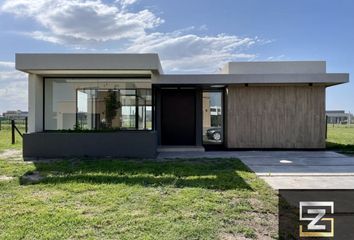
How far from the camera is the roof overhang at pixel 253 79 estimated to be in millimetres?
11328

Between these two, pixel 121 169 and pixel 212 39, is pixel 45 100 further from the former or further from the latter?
pixel 212 39

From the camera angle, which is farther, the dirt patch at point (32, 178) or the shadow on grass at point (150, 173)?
the dirt patch at point (32, 178)

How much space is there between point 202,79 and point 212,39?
186 inches

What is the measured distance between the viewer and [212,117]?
13.2 metres

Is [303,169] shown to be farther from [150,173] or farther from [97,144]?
[97,144]

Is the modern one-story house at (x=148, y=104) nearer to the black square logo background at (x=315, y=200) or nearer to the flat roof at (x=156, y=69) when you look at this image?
the flat roof at (x=156, y=69)

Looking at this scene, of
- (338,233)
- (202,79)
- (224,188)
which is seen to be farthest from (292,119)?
(338,233)

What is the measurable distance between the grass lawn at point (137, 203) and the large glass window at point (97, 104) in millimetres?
3227

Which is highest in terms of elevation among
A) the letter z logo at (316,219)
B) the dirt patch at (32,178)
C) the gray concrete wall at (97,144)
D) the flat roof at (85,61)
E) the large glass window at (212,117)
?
the flat roof at (85,61)

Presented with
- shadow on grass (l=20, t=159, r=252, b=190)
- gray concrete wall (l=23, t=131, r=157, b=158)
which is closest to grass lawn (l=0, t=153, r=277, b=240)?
shadow on grass (l=20, t=159, r=252, b=190)

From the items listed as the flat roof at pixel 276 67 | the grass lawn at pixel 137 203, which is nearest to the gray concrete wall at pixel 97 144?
the grass lawn at pixel 137 203

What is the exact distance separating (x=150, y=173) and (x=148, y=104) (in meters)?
4.37

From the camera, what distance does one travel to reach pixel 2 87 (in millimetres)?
18062

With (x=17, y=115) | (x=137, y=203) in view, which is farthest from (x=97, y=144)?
(x=17, y=115)
